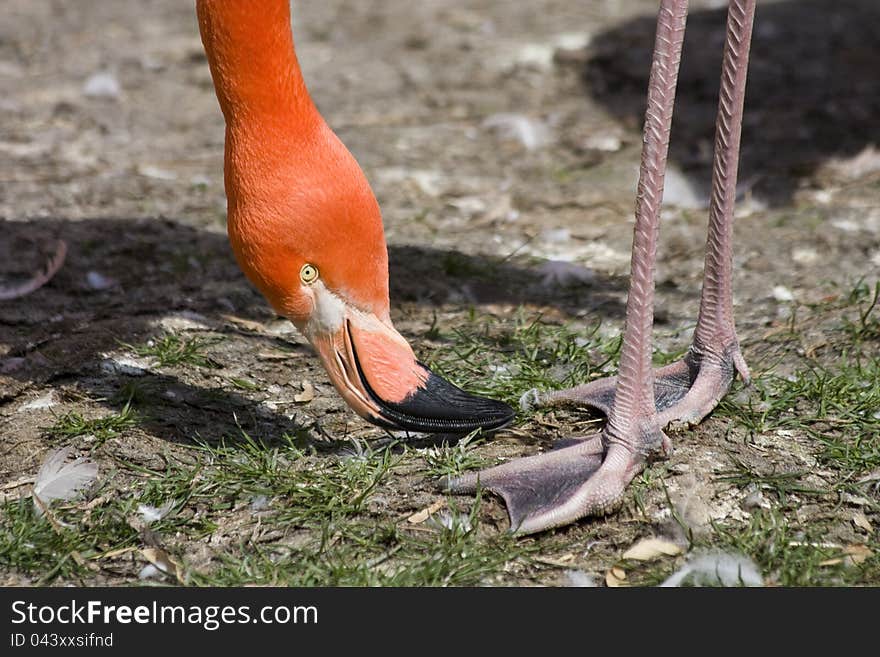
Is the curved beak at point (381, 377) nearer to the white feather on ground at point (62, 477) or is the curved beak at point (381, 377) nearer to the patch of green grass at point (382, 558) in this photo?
the patch of green grass at point (382, 558)

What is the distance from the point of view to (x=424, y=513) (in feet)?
8.92

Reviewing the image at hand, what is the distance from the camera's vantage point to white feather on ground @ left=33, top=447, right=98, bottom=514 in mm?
2818

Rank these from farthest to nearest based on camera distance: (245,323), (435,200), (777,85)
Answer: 1. (777,85)
2. (435,200)
3. (245,323)

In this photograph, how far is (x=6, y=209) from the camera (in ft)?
15.3

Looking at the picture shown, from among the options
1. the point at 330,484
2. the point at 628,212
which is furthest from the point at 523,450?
the point at 628,212

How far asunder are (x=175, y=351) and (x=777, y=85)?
12.6ft

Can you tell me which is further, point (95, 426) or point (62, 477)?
point (95, 426)

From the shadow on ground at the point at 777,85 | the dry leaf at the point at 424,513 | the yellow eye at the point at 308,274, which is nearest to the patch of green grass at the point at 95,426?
the yellow eye at the point at 308,274

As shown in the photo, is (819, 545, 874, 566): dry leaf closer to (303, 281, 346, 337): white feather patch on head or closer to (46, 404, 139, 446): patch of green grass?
(303, 281, 346, 337): white feather patch on head

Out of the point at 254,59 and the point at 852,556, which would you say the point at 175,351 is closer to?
the point at 254,59

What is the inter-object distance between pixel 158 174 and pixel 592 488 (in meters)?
3.19

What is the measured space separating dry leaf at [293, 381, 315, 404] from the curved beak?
1.93ft

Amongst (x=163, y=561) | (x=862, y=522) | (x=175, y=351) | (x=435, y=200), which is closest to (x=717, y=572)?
(x=862, y=522)

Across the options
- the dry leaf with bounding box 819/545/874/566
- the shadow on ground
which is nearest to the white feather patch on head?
the dry leaf with bounding box 819/545/874/566
